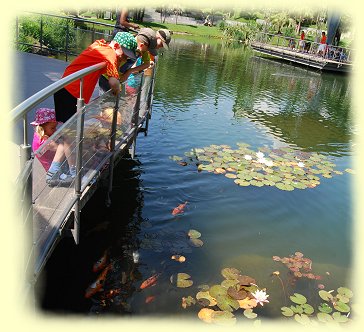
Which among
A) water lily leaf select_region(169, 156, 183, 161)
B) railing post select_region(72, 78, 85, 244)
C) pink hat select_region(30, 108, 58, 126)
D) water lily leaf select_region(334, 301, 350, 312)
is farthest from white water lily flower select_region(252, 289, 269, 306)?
water lily leaf select_region(169, 156, 183, 161)

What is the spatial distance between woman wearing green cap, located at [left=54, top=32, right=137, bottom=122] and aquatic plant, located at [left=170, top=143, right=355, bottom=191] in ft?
12.2

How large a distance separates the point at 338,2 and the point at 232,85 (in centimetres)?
2011

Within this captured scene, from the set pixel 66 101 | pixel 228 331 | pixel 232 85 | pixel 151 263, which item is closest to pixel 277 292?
pixel 228 331

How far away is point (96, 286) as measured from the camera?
173 inches

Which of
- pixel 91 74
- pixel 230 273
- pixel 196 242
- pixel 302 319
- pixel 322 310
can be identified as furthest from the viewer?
pixel 196 242

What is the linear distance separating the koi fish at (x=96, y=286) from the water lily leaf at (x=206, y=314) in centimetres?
112

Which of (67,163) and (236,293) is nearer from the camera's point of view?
(67,163)

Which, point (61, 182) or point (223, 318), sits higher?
point (61, 182)

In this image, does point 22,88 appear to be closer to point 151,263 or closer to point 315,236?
point 151,263

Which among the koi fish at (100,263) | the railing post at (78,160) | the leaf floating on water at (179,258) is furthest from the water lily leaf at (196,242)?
the railing post at (78,160)

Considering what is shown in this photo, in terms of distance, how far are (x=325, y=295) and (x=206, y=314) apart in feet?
5.19

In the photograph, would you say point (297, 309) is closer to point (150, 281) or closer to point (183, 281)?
point (183, 281)

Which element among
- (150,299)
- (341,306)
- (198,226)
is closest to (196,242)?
(198,226)

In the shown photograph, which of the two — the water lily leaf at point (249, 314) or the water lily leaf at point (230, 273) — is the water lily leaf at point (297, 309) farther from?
the water lily leaf at point (230, 273)
